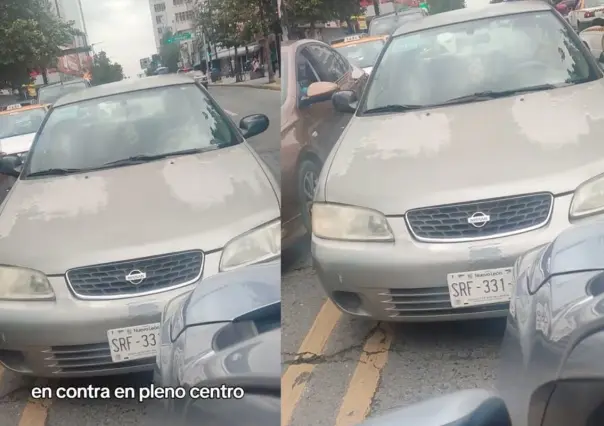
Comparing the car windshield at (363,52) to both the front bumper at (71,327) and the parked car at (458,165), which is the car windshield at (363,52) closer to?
the parked car at (458,165)

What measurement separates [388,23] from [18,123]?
604 millimetres

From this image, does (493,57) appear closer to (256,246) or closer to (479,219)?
(479,219)

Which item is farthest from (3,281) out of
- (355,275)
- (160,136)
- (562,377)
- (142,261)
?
(562,377)

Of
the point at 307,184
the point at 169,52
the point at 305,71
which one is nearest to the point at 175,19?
the point at 169,52

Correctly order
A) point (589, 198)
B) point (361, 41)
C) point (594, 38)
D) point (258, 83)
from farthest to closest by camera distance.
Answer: point (258, 83), point (361, 41), point (594, 38), point (589, 198)

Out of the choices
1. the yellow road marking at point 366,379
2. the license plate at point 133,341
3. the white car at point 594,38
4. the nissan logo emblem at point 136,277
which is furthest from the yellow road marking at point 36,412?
the white car at point 594,38

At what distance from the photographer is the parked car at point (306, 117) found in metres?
1.03

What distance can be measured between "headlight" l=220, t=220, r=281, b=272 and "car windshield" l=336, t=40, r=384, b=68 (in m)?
0.28

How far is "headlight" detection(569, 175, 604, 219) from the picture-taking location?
0.79 m

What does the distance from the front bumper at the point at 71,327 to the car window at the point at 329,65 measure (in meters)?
0.31

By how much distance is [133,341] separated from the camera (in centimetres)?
108

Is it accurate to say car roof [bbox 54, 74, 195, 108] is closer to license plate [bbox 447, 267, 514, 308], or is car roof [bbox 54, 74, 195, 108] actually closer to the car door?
the car door

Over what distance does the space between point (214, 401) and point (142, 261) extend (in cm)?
30

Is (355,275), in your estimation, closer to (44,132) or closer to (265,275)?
(265,275)
